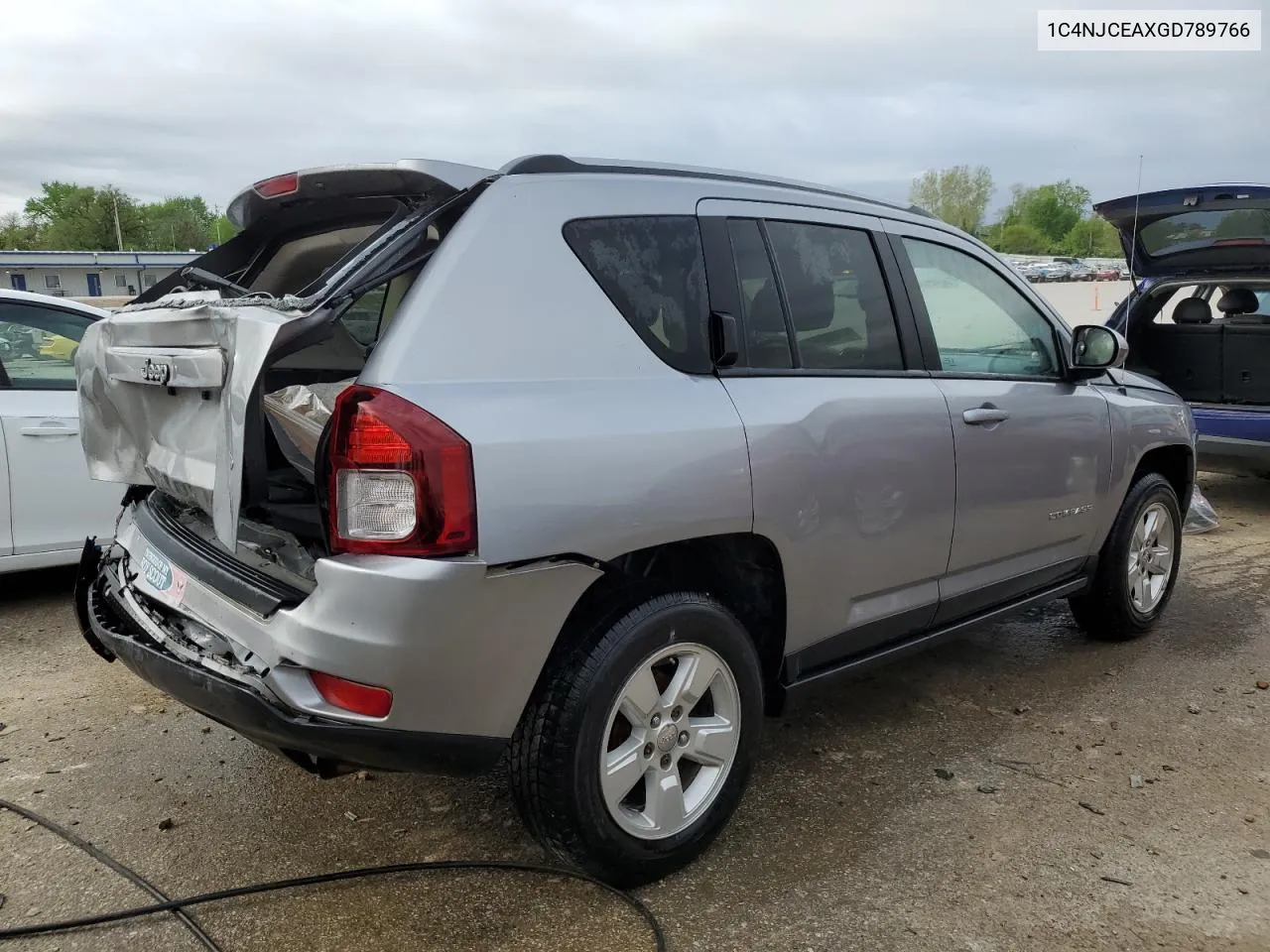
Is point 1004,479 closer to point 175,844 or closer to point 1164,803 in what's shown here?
point 1164,803

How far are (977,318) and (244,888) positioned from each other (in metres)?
3.09

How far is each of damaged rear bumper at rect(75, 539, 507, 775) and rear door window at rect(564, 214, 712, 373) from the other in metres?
1.11

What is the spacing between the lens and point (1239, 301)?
300 inches

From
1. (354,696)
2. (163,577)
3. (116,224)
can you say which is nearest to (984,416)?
(354,696)

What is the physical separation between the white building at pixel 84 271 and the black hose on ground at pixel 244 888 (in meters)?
59.6

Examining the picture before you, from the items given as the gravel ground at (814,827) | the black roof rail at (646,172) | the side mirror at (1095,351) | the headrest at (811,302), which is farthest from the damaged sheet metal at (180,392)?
the side mirror at (1095,351)

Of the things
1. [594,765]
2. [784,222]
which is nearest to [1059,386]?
[784,222]

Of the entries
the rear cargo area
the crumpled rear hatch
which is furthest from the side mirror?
the rear cargo area

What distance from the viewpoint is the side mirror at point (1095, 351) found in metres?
3.99

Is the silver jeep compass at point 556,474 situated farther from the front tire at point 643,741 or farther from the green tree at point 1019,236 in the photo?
the green tree at point 1019,236

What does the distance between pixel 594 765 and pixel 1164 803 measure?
6.40ft

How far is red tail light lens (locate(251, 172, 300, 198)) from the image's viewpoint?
9.82 feet

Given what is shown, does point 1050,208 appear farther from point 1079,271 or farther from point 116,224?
point 116,224

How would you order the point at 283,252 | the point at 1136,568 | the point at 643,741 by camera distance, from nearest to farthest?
the point at 643,741
the point at 283,252
the point at 1136,568
